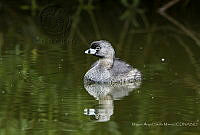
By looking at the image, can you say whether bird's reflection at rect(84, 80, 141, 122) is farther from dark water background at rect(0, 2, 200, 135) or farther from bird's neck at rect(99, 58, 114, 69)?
bird's neck at rect(99, 58, 114, 69)

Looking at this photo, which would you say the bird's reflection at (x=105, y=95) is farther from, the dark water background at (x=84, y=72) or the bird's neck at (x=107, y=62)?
the bird's neck at (x=107, y=62)

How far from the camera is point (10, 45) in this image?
1354cm

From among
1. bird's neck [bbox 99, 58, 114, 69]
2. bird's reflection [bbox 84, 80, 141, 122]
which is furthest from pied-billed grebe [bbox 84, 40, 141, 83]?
bird's reflection [bbox 84, 80, 141, 122]

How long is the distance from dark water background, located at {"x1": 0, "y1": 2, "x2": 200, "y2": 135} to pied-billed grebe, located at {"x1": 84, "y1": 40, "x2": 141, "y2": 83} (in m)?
0.18

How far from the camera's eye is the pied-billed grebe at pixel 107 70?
35.7ft

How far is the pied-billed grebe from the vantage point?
35.7ft

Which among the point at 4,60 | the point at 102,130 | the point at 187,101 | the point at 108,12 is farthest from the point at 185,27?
the point at 102,130

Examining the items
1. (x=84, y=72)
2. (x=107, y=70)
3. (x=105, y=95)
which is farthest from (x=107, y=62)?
(x=105, y=95)

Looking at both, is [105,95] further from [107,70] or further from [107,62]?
[107,62]

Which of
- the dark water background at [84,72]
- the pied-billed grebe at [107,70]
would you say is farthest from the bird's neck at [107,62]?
the dark water background at [84,72]

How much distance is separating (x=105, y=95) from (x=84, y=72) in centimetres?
136

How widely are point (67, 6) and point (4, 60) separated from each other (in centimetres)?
656

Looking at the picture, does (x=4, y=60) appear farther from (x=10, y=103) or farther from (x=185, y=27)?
(x=185, y=27)

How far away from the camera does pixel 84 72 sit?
11312mm
